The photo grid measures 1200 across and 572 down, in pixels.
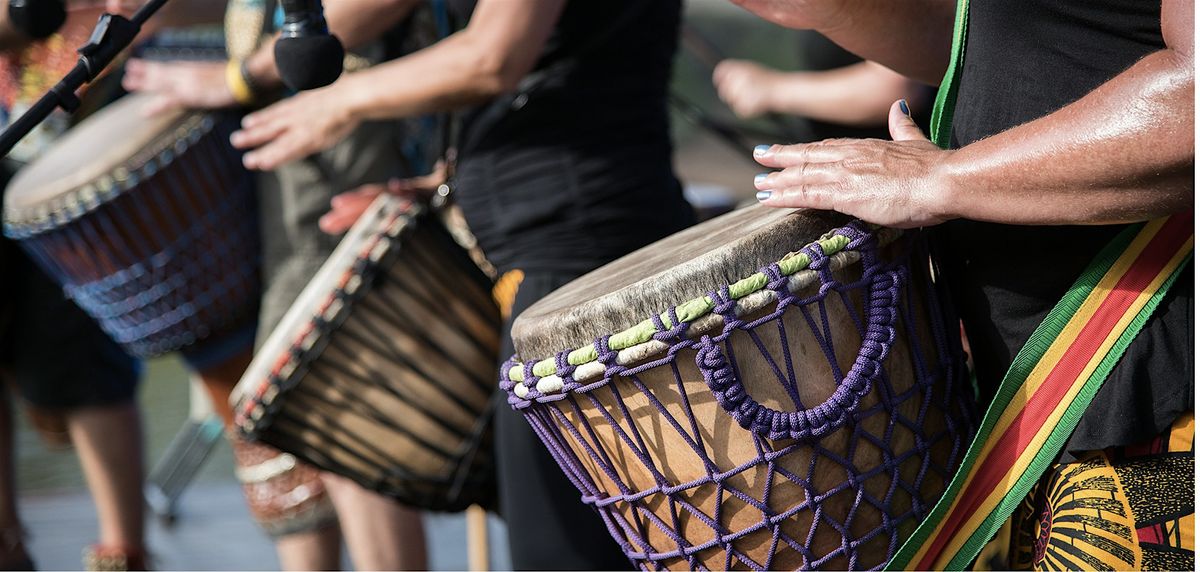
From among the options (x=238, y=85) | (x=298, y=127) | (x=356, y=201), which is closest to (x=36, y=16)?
(x=298, y=127)

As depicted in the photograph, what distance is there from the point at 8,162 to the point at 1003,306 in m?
2.74

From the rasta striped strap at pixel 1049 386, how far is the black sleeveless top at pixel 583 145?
0.76 m

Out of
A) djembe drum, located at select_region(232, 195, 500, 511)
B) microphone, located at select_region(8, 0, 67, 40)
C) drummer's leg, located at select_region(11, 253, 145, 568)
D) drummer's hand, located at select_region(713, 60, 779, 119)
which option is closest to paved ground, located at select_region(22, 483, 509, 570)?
drummer's leg, located at select_region(11, 253, 145, 568)

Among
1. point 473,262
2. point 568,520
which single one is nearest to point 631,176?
point 473,262

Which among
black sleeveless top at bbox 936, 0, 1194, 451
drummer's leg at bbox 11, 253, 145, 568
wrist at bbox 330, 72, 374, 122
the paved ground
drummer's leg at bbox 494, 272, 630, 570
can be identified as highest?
black sleeveless top at bbox 936, 0, 1194, 451

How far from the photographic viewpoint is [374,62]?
7.43 feet

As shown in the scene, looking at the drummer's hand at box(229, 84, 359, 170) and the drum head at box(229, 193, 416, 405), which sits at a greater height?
the drummer's hand at box(229, 84, 359, 170)

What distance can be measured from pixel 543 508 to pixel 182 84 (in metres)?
1.19

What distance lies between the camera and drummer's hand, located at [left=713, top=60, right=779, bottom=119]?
2914 millimetres

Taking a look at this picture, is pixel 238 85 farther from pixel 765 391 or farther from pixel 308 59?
pixel 765 391

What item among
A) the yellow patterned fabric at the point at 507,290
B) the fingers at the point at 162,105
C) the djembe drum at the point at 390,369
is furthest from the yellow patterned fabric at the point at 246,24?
the yellow patterned fabric at the point at 507,290

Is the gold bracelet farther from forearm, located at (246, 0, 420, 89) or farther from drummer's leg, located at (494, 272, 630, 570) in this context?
drummer's leg, located at (494, 272, 630, 570)

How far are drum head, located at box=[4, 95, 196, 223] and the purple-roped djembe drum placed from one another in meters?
1.39

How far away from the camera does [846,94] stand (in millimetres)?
2523
